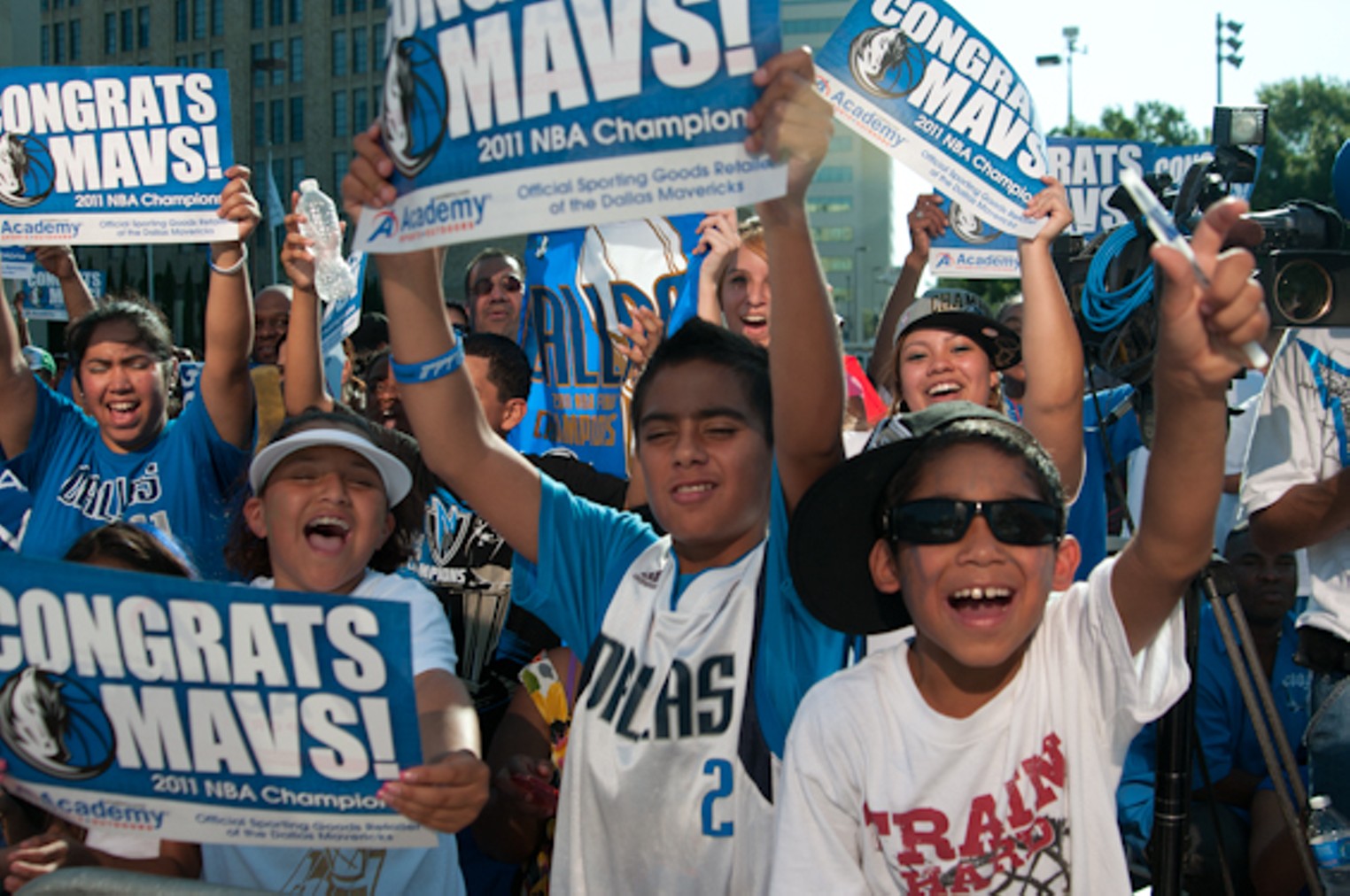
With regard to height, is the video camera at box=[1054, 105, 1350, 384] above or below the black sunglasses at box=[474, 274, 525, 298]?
below

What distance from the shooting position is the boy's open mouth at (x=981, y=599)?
204 centimetres

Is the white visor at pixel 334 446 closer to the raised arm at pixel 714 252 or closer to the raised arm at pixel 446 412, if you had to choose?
the raised arm at pixel 446 412

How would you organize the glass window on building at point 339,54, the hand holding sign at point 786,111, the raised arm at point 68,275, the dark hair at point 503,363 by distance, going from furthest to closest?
the glass window on building at point 339,54, the raised arm at point 68,275, the dark hair at point 503,363, the hand holding sign at point 786,111

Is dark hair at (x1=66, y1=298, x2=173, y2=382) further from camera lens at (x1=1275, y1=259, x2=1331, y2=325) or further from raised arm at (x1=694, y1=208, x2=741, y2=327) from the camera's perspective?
camera lens at (x1=1275, y1=259, x2=1331, y2=325)

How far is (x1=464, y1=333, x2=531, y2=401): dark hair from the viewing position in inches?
171

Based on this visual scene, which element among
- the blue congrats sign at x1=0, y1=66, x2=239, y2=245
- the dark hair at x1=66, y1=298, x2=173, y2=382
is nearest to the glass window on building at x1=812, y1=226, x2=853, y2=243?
the blue congrats sign at x1=0, y1=66, x2=239, y2=245

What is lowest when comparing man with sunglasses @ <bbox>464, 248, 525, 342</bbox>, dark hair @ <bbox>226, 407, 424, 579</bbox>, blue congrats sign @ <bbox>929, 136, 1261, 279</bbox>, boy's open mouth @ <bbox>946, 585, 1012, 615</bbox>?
boy's open mouth @ <bbox>946, 585, 1012, 615</bbox>

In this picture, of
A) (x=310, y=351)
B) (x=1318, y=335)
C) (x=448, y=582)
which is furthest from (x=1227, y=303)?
(x=310, y=351)

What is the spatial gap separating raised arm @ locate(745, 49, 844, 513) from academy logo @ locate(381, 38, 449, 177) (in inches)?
21.0

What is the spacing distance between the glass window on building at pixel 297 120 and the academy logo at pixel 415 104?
3232 inches

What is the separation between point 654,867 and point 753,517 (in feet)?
2.22

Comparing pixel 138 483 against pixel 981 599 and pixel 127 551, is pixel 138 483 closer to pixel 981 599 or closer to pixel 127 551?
pixel 127 551

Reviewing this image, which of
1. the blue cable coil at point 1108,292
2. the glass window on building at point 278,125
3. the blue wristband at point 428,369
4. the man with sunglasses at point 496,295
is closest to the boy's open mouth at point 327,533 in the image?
the blue wristband at point 428,369

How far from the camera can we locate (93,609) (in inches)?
78.2
